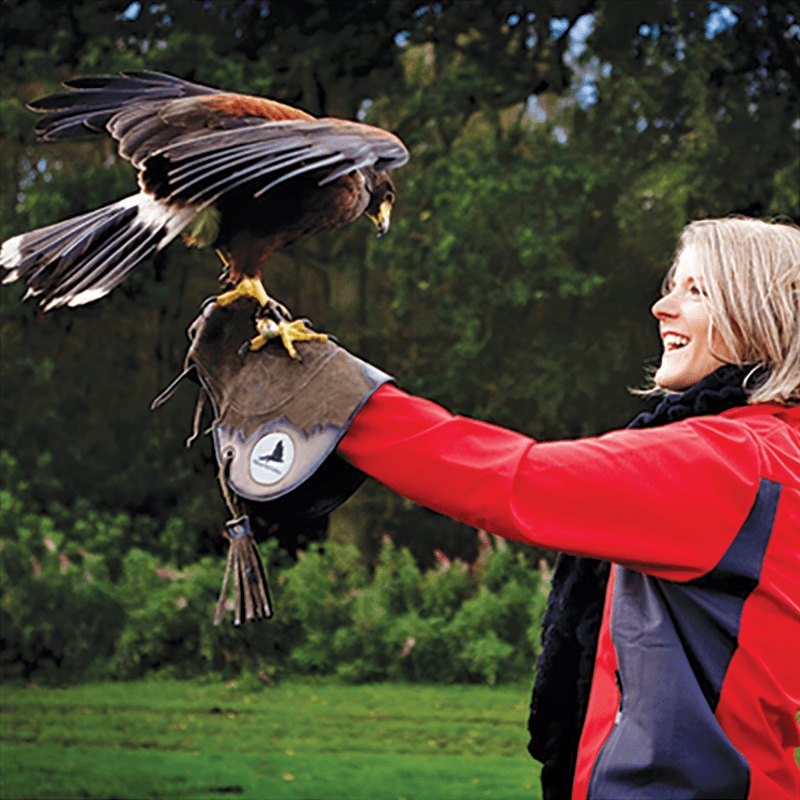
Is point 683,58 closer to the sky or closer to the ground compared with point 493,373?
closer to the sky

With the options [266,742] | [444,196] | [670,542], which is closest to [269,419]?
[670,542]

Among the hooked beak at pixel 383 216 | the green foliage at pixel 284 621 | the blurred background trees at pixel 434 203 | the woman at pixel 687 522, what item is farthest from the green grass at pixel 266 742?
the woman at pixel 687 522

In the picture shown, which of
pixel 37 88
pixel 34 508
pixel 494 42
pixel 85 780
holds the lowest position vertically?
pixel 85 780

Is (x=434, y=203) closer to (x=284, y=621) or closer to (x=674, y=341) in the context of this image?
(x=284, y=621)

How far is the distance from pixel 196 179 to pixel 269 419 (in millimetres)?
364

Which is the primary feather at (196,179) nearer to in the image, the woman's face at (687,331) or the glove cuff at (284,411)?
the glove cuff at (284,411)

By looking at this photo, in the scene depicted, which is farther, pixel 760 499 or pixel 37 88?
pixel 37 88

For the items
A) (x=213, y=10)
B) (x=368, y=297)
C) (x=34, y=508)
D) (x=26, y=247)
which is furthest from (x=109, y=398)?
(x=26, y=247)

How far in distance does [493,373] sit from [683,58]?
2.65 m

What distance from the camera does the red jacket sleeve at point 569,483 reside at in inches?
41.7

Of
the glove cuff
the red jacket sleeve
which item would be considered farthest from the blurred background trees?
the red jacket sleeve

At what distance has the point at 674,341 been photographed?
1.31 metres

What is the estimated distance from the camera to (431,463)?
1054 millimetres

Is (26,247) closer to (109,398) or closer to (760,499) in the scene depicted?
(760,499)
